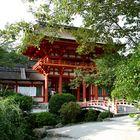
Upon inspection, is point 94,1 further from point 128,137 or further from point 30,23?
point 128,137

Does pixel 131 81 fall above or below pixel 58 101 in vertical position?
above

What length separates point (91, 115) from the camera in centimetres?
2439

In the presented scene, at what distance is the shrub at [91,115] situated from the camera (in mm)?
24147

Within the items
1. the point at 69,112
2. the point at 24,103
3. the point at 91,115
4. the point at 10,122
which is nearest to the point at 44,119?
the point at 69,112

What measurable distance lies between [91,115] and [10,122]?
512 inches

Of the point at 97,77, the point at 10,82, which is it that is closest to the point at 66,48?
the point at 10,82

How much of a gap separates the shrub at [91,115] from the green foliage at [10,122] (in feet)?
37.6

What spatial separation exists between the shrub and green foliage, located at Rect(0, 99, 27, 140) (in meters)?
11.5

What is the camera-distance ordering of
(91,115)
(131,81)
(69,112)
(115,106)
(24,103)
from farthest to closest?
(91,115) < (115,106) < (69,112) < (24,103) < (131,81)

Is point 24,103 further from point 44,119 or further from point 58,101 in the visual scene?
point 58,101

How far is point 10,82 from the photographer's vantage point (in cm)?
3478

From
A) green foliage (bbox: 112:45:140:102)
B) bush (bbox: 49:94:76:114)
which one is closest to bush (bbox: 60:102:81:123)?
bush (bbox: 49:94:76:114)

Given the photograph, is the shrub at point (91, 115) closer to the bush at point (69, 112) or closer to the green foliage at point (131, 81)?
the bush at point (69, 112)

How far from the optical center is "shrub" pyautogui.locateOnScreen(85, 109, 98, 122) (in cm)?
2415
